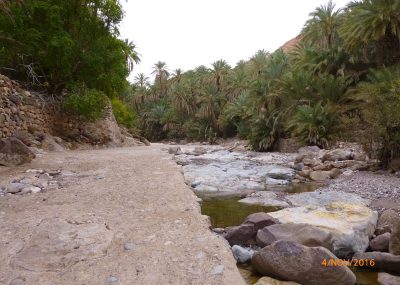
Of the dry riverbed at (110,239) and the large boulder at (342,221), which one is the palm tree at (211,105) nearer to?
the dry riverbed at (110,239)

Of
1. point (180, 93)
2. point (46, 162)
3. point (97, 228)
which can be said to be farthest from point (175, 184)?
point (180, 93)

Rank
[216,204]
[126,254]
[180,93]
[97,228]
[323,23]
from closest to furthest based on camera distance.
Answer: [126,254] < [97,228] < [216,204] < [323,23] < [180,93]

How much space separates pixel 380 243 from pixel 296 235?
3.29 feet

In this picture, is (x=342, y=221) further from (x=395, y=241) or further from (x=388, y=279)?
(x=388, y=279)

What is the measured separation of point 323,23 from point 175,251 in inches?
895

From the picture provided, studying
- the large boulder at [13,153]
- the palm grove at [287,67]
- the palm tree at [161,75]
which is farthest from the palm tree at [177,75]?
the large boulder at [13,153]

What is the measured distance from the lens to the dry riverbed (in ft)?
9.30

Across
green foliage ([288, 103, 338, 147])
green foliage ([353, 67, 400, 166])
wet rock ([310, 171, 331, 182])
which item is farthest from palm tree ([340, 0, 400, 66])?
wet rock ([310, 171, 331, 182])

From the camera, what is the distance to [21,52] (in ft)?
43.8

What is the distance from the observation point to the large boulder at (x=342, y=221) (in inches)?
155

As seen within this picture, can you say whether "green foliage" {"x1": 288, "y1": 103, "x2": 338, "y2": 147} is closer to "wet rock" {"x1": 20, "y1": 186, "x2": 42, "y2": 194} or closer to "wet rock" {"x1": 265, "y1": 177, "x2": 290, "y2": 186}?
"wet rock" {"x1": 265, "y1": 177, "x2": 290, "y2": 186}

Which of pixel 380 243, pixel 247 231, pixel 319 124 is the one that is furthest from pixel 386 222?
pixel 319 124

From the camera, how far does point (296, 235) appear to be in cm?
381

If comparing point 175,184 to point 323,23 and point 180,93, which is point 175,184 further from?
point 180,93
